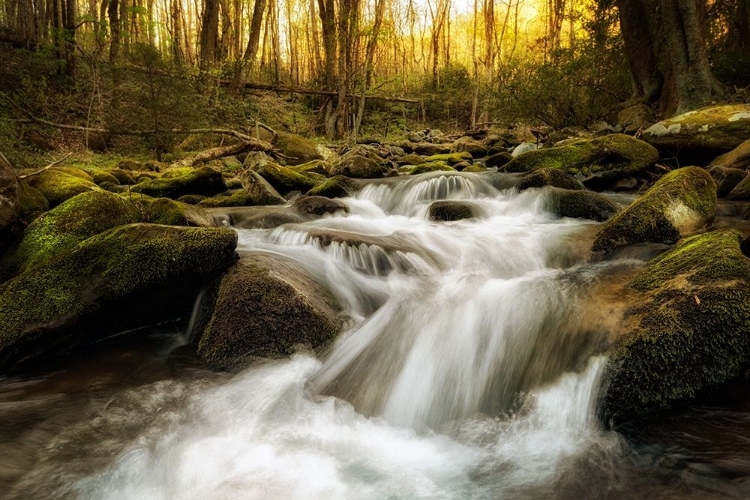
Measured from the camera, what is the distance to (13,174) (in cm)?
440

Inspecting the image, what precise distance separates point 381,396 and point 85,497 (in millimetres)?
1813

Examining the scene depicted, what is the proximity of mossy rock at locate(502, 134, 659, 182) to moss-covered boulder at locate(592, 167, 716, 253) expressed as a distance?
3107mm

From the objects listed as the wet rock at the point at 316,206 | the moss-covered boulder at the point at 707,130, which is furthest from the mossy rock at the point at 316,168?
the moss-covered boulder at the point at 707,130

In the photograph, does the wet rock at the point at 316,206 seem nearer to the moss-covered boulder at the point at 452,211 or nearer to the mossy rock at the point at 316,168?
the moss-covered boulder at the point at 452,211

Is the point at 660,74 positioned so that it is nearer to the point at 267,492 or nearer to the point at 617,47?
the point at 617,47

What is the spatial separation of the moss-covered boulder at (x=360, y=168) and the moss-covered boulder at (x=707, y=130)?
624 centimetres

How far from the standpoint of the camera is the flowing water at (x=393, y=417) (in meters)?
2.22

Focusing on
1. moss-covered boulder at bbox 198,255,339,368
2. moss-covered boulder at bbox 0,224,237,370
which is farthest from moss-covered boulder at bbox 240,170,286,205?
moss-covered boulder at bbox 198,255,339,368

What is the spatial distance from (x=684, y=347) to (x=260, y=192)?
749 centimetres

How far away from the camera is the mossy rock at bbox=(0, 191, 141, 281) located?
412cm

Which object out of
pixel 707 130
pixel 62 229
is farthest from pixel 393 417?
pixel 707 130

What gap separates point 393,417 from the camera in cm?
302

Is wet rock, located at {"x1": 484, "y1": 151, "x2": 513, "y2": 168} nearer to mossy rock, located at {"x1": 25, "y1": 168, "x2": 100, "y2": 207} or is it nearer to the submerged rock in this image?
the submerged rock

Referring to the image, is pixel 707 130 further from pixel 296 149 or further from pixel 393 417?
pixel 296 149
